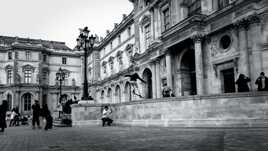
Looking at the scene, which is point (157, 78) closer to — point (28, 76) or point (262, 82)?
point (262, 82)

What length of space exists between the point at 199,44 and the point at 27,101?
4562cm

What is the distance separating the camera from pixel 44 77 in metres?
60.1

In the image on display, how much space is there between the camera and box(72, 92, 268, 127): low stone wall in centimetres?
1212

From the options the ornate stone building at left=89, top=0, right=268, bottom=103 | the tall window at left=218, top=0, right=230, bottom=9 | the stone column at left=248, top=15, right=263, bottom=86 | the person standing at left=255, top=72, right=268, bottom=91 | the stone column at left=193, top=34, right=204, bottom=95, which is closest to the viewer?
the person standing at left=255, top=72, right=268, bottom=91

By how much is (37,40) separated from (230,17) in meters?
56.6

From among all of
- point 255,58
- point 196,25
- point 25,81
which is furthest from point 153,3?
point 25,81

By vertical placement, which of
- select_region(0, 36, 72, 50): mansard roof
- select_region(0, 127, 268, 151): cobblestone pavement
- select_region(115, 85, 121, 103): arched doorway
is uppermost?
select_region(0, 36, 72, 50): mansard roof

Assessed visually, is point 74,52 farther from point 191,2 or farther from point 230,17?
point 230,17

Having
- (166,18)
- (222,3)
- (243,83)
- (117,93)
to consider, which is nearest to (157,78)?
(166,18)

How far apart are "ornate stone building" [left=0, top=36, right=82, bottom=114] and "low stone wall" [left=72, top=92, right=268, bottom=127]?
4221cm

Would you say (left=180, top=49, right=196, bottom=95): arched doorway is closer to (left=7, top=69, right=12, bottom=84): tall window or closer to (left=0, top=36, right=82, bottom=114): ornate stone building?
(left=0, top=36, right=82, bottom=114): ornate stone building

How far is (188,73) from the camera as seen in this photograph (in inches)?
923

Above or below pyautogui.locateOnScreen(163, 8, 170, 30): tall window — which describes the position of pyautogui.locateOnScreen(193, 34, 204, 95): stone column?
below

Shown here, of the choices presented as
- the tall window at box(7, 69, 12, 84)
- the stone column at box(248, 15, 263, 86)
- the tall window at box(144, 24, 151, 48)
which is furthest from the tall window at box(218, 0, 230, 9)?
the tall window at box(7, 69, 12, 84)
